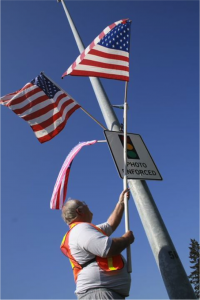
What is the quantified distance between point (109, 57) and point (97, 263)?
399 centimetres

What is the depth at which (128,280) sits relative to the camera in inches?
106

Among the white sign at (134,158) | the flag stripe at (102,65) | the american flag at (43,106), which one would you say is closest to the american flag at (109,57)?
the flag stripe at (102,65)

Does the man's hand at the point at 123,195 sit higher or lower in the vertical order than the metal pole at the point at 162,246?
higher

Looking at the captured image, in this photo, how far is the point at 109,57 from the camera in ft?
18.1

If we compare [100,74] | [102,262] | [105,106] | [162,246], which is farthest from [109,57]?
[102,262]

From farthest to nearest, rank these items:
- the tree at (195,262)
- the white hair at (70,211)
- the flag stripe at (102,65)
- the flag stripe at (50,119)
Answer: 1. the tree at (195,262)
2. the flag stripe at (50,119)
3. the flag stripe at (102,65)
4. the white hair at (70,211)

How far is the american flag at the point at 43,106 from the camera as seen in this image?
6.77 metres

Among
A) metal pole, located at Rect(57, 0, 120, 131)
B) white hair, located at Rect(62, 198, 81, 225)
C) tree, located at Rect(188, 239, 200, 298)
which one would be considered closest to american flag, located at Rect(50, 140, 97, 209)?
metal pole, located at Rect(57, 0, 120, 131)

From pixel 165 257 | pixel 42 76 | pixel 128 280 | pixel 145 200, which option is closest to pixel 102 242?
pixel 128 280

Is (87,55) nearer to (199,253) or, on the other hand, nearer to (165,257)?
(165,257)

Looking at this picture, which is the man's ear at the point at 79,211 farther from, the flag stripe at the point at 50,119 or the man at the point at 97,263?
the flag stripe at the point at 50,119

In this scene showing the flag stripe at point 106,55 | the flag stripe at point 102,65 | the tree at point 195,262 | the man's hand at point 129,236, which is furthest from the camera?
the tree at point 195,262

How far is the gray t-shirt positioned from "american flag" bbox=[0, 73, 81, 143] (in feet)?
14.1

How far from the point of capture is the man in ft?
8.41
